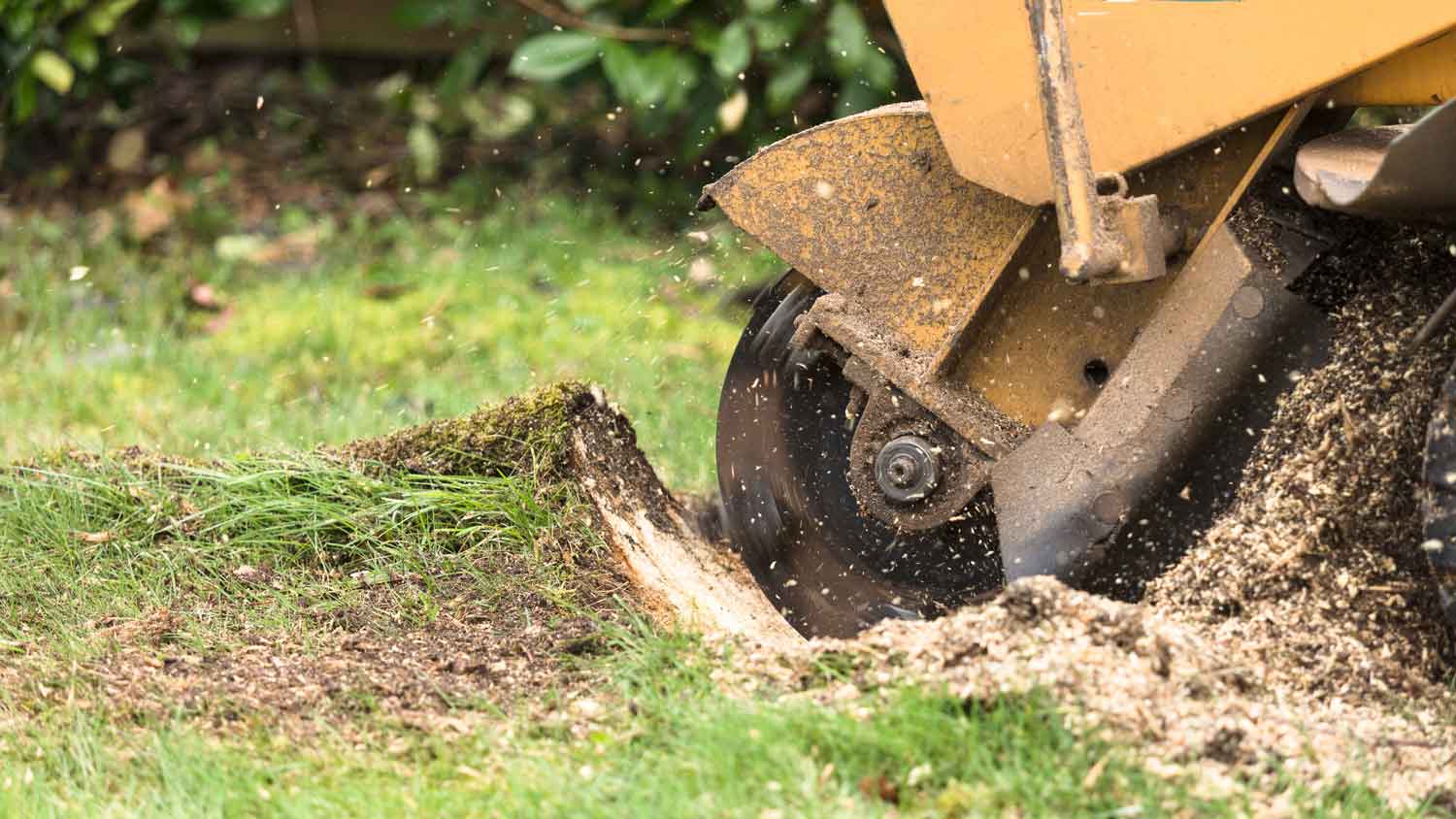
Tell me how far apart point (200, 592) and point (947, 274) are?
1502 millimetres

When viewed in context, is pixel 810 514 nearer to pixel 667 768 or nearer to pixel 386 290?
pixel 667 768

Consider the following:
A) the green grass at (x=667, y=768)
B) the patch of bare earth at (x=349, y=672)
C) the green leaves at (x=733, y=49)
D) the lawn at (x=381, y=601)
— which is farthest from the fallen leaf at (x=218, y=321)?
the green grass at (x=667, y=768)

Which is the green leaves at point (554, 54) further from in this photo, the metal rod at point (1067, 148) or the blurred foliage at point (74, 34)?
the metal rod at point (1067, 148)

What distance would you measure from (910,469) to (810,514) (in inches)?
11.5

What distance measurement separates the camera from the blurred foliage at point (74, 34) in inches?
231

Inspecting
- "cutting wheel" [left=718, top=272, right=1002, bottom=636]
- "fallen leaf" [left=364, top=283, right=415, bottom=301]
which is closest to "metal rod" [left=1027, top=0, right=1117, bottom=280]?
"cutting wheel" [left=718, top=272, right=1002, bottom=636]

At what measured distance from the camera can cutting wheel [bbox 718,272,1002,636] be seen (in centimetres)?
315

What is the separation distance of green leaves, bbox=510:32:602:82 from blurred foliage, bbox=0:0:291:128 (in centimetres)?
101

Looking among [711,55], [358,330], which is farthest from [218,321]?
[711,55]

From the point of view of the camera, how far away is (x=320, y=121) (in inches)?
289

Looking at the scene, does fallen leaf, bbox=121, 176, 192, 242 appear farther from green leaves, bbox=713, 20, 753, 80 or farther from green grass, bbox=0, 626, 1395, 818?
green grass, bbox=0, 626, 1395, 818

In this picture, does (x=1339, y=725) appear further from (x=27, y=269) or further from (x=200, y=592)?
(x=27, y=269)

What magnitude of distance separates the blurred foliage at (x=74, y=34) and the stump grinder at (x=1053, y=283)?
3457 mm

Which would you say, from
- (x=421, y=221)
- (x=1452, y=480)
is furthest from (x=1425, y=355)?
(x=421, y=221)
